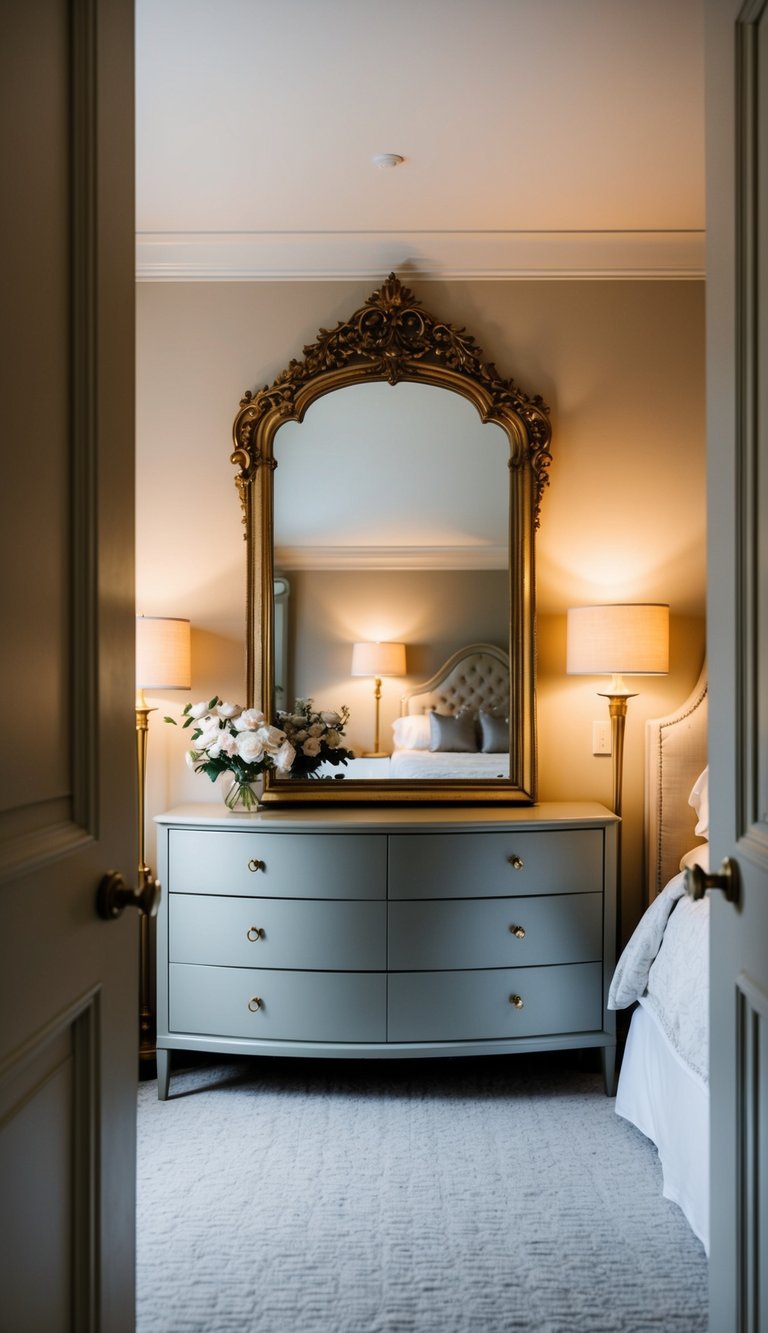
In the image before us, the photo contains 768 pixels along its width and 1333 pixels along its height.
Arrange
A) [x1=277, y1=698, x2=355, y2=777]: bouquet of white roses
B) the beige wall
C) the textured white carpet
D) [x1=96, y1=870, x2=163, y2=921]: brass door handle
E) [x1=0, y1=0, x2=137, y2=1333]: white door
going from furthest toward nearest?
the beige wall < [x1=277, y1=698, x2=355, y2=777]: bouquet of white roses < the textured white carpet < [x1=96, y1=870, x2=163, y2=921]: brass door handle < [x1=0, y1=0, x2=137, y2=1333]: white door

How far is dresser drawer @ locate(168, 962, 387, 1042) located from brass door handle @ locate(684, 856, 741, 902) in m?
1.84

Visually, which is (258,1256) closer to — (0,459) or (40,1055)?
(40,1055)

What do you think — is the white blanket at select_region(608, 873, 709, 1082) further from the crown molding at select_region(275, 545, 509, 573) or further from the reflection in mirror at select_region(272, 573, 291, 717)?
the reflection in mirror at select_region(272, 573, 291, 717)

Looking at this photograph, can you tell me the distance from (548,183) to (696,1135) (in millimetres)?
2618

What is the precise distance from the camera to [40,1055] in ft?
3.06

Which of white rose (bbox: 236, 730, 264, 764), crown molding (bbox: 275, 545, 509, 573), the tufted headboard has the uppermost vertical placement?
crown molding (bbox: 275, 545, 509, 573)

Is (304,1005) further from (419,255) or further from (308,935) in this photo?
(419,255)

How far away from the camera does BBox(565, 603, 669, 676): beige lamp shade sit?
3033 millimetres

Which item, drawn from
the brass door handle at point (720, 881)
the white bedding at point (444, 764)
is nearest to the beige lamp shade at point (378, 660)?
the white bedding at point (444, 764)

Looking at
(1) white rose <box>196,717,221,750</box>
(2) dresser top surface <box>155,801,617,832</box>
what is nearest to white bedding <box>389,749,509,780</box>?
(2) dresser top surface <box>155,801,617,832</box>

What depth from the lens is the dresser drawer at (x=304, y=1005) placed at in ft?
9.40

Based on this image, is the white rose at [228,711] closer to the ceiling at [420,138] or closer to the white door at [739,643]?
the ceiling at [420,138]

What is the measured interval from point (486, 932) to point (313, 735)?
84 centimetres

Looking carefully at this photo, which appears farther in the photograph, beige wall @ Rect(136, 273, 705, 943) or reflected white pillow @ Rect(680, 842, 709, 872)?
beige wall @ Rect(136, 273, 705, 943)
